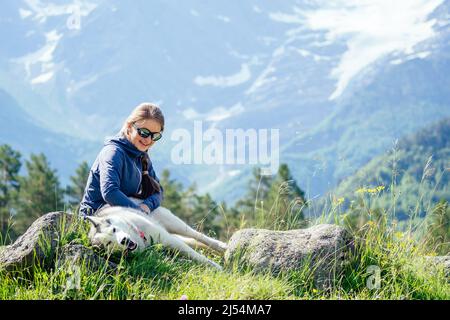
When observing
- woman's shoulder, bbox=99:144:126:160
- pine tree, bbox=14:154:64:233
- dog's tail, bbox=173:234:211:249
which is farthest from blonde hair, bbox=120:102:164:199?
pine tree, bbox=14:154:64:233

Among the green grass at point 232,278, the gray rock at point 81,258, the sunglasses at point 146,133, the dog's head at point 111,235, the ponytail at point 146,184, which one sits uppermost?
the sunglasses at point 146,133

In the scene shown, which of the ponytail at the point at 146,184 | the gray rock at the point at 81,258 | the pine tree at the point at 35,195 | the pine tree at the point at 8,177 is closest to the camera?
the gray rock at the point at 81,258

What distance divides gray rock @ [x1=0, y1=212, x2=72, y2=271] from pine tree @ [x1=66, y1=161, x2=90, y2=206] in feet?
196

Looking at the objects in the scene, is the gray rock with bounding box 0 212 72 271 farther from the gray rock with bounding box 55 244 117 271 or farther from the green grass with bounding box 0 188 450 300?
the gray rock with bounding box 55 244 117 271

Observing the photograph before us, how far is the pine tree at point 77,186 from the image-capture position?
67438 millimetres

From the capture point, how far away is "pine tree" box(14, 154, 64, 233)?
59062mm

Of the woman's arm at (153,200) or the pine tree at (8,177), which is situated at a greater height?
the woman's arm at (153,200)

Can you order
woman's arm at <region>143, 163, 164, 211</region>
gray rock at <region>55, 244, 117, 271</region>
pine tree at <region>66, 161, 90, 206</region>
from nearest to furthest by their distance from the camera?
gray rock at <region>55, 244, 117, 271</region> < woman's arm at <region>143, 163, 164, 211</region> < pine tree at <region>66, 161, 90, 206</region>

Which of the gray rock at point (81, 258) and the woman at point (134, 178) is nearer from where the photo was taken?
the gray rock at point (81, 258)

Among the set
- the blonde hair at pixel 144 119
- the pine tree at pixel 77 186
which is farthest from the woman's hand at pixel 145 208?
the pine tree at pixel 77 186

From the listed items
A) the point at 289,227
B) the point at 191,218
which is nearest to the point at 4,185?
the point at 191,218

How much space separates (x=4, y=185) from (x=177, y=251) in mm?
61890

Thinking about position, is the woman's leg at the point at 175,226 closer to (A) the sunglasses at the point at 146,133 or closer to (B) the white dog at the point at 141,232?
(B) the white dog at the point at 141,232
